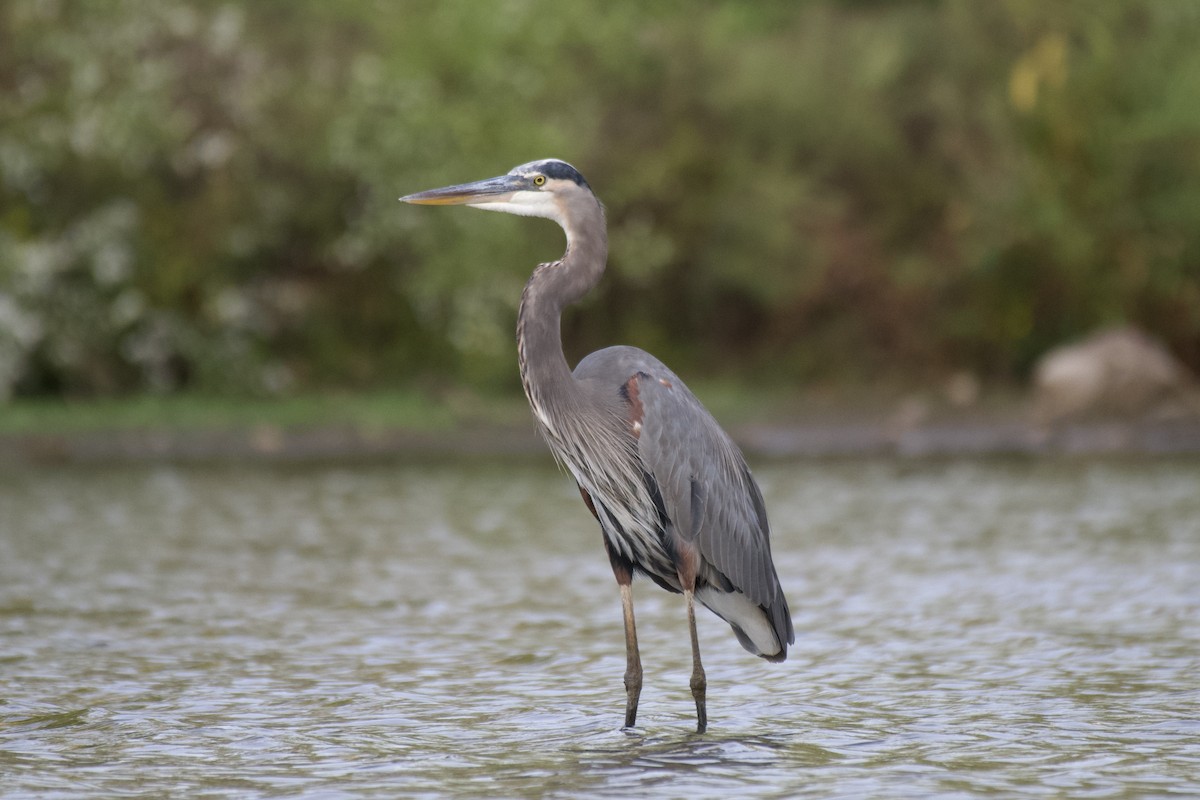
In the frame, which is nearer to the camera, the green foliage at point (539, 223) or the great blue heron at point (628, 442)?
the great blue heron at point (628, 442)

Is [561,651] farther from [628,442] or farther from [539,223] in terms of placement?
[539,223]

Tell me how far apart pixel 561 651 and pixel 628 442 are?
6.90 feet

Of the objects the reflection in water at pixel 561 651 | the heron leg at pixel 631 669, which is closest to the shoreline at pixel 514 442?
the reflection in water at pixel 561 651

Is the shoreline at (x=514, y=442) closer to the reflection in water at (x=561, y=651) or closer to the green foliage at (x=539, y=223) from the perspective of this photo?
the green foliage at (x=539, y=223)

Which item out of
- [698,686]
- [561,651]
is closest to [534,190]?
[698,686]

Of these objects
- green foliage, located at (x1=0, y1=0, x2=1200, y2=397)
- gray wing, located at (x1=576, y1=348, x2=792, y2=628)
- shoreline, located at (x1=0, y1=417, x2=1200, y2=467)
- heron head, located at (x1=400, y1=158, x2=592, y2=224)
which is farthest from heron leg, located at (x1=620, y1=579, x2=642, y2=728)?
green foliage, located at (x1=0, y1=0, x2=1200, y2=397)

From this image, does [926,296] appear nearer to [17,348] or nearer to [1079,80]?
[1079,80]

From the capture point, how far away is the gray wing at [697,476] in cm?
700

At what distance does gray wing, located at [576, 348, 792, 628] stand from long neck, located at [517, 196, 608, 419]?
26cm

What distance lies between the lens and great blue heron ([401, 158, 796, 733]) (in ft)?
22.8

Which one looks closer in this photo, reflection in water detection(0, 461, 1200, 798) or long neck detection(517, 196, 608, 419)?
reflection in water detection(0, 461, 1200, 798)

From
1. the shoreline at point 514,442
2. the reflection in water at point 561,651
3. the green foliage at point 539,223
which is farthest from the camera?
the green foliage at point 539,223

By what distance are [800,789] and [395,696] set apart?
231 centimetres

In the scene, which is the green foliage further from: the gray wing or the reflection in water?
the gray wing
